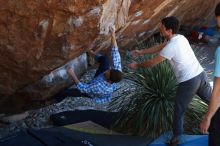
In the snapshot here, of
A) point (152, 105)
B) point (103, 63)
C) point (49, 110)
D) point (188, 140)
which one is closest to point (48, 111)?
Result: point (49, 110)

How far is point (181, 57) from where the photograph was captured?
574cm

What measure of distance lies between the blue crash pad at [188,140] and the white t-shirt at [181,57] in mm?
904

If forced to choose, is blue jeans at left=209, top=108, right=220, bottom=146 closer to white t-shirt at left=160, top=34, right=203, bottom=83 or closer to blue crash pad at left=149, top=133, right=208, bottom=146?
white t-shirt at left=160, top=34, right=203, bottom=83

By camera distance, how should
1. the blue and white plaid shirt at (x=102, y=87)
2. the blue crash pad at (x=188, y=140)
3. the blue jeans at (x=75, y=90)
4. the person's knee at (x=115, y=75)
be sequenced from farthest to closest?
the blue jeans at (x=75, y=90) < the blue and white plaid shirt at (x=102, y=87) < the person's knee at (x=115, y=75) < the blue crash pad at (x=188, y=140)

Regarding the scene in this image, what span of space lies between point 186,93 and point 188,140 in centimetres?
80

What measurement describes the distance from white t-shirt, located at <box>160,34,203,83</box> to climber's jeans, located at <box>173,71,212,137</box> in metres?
0.07

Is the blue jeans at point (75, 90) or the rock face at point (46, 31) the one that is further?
the blue jeans at point (75, 90)

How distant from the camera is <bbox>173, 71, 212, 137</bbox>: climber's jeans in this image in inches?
230

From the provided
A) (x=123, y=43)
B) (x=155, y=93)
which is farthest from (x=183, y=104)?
(x=123, y=43)

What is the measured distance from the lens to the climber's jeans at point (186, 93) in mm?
5848

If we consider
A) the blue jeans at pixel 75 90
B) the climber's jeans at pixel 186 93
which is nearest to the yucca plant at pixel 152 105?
the climber's jeans at pixel 186 93

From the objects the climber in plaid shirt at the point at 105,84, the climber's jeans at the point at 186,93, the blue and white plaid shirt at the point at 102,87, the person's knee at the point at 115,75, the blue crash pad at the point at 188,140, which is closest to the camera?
the climber's jeans at the point at 186,93

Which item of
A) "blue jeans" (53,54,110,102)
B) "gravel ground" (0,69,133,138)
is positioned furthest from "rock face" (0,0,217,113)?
"blue jeans" (53,54,110,102)

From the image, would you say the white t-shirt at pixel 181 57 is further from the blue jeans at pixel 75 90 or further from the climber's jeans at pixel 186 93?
the blue jeans at pixel 75 90
